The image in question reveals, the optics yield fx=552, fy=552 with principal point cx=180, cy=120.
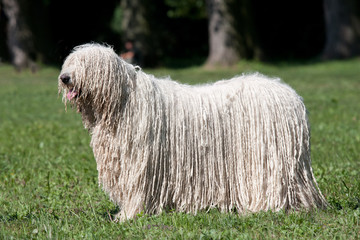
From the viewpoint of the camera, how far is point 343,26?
25938 millimetres

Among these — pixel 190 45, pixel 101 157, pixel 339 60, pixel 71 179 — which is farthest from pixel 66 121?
pixel 190 45

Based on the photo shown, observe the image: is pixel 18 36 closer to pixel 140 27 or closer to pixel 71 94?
pixel 140 27

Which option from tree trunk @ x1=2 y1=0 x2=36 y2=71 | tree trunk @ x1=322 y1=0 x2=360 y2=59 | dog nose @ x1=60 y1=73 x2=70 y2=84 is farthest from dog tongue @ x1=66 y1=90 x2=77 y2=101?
tree trunk @ x1=322 y1=0 x2=360 y2=59

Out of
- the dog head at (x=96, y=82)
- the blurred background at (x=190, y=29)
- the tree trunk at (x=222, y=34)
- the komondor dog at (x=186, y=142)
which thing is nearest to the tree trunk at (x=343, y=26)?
the blurred background at (x=190, y=29)

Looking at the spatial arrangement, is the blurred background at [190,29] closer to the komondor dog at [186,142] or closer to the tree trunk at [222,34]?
the tree trunk at [222,34]

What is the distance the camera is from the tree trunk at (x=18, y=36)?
23.9 meters

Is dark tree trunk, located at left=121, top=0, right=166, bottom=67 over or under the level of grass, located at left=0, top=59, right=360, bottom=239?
over

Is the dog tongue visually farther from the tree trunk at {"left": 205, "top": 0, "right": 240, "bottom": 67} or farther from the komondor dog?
the tree trunk at {"left": 205, "top": 0, "right": 240, "bottom": 67}

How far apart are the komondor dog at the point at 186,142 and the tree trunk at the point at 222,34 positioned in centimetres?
1889

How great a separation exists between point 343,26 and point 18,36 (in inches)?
587

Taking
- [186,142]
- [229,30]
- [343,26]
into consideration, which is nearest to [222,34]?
[229,30]

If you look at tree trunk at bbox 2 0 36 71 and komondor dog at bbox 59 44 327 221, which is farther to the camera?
tree trunk at bbox 2 0 36 71

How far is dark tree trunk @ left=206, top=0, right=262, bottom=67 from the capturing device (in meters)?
23.5

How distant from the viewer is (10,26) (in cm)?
2438
